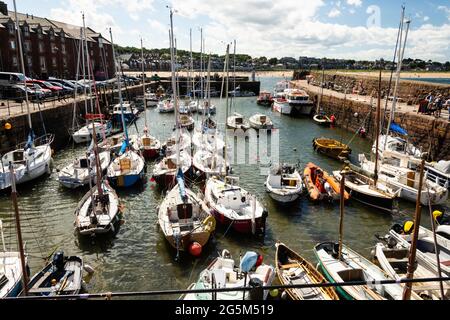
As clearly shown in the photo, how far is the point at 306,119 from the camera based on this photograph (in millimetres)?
53875

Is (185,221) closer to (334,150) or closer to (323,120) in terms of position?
(334,150)

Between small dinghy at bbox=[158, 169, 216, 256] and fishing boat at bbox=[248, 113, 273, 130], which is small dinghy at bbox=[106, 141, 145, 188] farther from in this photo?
fishing boat at bbox=[248, 113, 273, 130]

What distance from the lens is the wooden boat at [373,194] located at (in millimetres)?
20906

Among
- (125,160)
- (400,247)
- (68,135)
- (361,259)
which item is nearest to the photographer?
(361,259)

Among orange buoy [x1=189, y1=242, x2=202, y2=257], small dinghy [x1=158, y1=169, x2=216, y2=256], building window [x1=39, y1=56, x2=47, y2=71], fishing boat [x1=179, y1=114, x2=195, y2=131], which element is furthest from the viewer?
building window [x1=39, y1=56, x2=47, y2=71]

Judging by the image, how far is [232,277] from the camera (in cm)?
1282

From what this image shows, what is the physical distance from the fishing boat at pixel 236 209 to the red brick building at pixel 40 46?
1864 inches

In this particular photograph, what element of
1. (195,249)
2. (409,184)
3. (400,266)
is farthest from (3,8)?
(400,266)

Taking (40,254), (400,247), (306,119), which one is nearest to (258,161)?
(400,247)

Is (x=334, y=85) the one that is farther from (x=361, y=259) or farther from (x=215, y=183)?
(x=361, y=259)

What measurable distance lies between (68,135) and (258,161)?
22313mm

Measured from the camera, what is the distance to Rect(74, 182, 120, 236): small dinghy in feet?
54.5

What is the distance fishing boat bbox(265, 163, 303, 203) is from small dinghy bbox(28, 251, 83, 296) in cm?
1210

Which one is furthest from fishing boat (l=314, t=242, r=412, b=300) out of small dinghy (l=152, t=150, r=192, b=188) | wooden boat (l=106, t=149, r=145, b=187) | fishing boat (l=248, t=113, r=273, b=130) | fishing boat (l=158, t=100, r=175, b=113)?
fishing boat (l=158, t=100, r=175, b=113)
